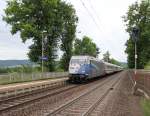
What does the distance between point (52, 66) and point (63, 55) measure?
1438 centimetres

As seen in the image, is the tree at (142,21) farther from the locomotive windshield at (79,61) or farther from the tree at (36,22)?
the locomotive windshield at (79,61)

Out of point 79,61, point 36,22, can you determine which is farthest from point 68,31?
point 79,61

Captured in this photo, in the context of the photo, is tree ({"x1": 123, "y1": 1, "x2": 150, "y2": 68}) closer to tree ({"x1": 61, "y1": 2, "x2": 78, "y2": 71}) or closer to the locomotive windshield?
tree ({"x1": 61, "y1": 2, "x2": 78, "y2": 71})

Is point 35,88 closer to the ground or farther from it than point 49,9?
closer to the ground

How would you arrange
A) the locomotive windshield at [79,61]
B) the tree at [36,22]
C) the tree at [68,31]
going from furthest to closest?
the tree at [68,31]
the tree at [36,22]
the locomotive windshield at [79,61]

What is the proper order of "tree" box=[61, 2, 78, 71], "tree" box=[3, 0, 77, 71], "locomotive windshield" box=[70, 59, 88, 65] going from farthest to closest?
"tree" box=[61, 2, 78, 71] → "tree" box=[3, 0, 77, 71] → "locomotive windshield" box=[70, 59, 88, 65]

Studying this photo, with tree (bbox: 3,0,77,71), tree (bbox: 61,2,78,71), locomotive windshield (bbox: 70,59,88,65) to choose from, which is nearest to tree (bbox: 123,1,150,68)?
tree (bbox: 61,2,78,71)

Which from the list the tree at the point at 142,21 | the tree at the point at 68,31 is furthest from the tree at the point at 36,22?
the tree at the point at 142,21

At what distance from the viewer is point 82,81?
4356 centimetres

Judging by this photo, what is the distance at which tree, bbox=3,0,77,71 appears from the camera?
219 feet

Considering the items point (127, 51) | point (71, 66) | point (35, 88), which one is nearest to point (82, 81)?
point (71, 66)

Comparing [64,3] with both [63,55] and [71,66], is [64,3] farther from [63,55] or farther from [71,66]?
[71,66]

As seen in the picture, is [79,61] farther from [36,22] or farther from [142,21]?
[142,21]

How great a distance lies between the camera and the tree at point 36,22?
66.7m
